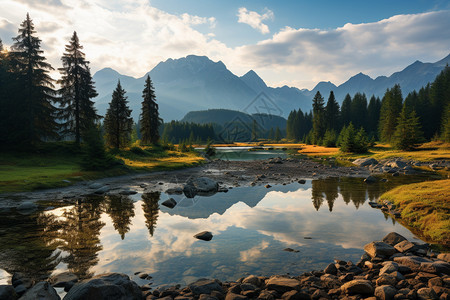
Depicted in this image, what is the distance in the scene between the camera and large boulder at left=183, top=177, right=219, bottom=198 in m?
21.9

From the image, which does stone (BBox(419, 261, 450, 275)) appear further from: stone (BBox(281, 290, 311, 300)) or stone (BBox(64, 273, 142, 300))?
stone (BBox(64, 273, 142, 300))

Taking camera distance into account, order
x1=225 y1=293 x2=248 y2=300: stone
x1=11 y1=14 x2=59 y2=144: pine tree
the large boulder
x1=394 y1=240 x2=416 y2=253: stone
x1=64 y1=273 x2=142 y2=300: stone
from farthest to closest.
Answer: x1=11 y1=14 x2=59 y2=144: pine tree < the large boulder < x1=394 y1=240 x2=416 y2=253: stone < x1=225 y1=293 x2=248 y2=300: stone < x1=64 y1=273 x2=142 y2=300: stone

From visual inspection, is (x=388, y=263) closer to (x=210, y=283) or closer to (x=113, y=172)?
(x=210, y=283)

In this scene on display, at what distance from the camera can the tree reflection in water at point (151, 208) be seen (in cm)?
1363

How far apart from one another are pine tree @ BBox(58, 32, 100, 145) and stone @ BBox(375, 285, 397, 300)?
4568 cm

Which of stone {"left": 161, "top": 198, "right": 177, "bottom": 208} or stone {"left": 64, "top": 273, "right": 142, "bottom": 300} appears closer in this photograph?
stone {"left": 64, "top": 273, "right": 142, "bottom": 300}

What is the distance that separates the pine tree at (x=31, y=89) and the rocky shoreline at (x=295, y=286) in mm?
37638

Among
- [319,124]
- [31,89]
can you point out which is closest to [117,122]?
[31,89]

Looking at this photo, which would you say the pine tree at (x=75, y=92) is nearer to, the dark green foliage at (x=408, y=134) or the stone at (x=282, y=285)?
A: the stone at (x=282, y=285)

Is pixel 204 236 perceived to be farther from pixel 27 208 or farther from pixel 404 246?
pixel 27 208

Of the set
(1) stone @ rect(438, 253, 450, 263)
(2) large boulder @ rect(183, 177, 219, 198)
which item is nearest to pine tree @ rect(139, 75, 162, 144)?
(2) large boulder @ rect(183, 177, 219, 198)

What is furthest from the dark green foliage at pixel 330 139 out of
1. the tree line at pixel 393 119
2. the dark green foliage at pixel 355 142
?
the dark green foliage at pixel 355 142

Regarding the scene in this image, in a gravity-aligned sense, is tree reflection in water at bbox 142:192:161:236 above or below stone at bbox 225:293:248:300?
below

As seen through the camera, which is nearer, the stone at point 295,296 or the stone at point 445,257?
the stone at point 295,296
